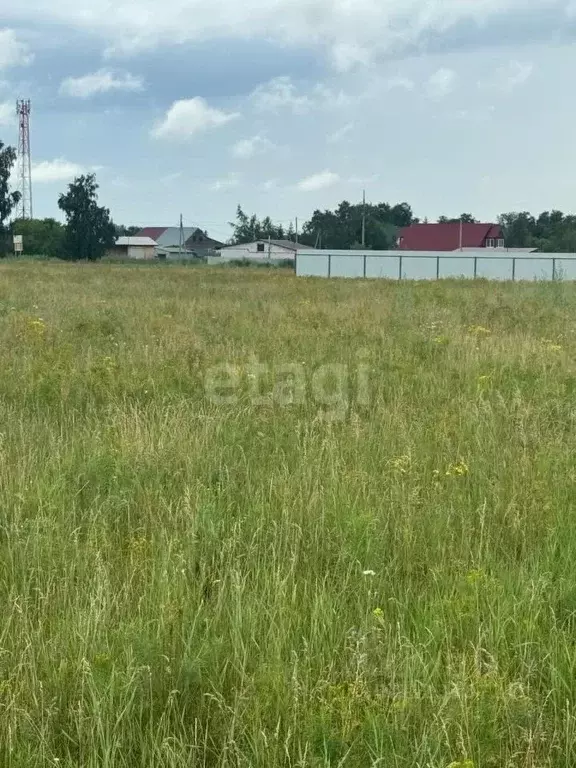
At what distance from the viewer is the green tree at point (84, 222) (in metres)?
70.0

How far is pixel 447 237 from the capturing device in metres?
79.8

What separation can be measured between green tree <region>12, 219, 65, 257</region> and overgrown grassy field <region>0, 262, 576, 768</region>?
7289 cm

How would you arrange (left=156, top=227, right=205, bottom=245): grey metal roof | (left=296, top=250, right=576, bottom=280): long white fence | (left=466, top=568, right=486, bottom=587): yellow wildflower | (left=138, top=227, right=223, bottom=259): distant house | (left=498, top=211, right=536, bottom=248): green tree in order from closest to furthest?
(left=466, top=568, right=486, bottom=587): yellow wildflower < (left=296, top=250, right=576, bottom=280): long white fence < (left=498, top=211, right=536, bottom=248): green tree < (left=138, top=227, right=223, bottom=259): distant house < (left=156, top=227, right=205, bottom=245): grey metal roof

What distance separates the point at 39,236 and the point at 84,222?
32.0 ft

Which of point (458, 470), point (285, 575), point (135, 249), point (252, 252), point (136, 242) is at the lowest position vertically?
point (285, 575)

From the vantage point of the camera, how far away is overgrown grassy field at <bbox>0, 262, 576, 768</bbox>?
2.08m

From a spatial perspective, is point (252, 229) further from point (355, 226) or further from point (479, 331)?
point (479, 331)

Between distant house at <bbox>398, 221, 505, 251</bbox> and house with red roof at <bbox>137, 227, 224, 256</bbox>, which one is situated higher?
house with red roof at <bbox>137, 227, 224, 256</bbox>

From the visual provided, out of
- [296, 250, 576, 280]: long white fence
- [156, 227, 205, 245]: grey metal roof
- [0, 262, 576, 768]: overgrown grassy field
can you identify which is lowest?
[0, 262, 576, 768]: overgrown grassy field

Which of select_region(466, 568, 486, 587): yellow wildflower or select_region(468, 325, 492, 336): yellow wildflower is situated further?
select_region(468, 325, 492, 336): yellow wildflower

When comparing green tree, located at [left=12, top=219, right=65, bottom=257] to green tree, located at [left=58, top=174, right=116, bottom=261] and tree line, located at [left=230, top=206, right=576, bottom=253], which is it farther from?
tree line, located at [left=230, top=206, right=576, bottom=253]

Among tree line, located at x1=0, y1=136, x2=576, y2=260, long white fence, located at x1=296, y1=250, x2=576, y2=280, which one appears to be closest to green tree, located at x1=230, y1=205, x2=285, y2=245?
tree line, located at x1=0, y1=136, x2=576, y2=260

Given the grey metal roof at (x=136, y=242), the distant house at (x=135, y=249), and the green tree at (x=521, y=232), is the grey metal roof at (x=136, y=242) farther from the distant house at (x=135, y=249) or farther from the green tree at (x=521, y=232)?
the green tree at (x=521, y=232)

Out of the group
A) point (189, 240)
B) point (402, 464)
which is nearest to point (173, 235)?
point (189, 240)
